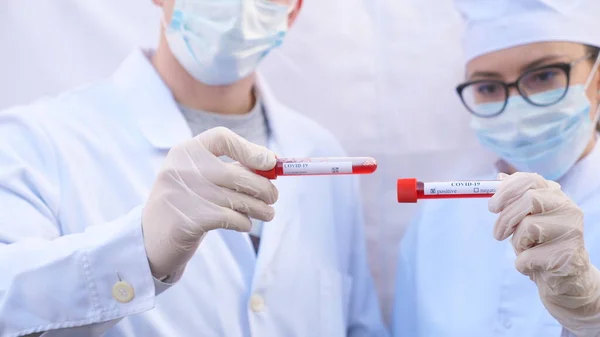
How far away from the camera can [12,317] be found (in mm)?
1025

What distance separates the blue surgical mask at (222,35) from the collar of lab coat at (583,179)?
67 cm

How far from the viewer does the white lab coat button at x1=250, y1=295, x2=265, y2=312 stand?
125 centimetres

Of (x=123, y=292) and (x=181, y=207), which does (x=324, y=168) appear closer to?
(x=181, y=207)

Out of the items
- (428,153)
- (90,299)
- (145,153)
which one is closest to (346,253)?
(428,153)

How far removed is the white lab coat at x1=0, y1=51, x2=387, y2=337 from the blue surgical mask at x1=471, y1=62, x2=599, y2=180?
0.40m

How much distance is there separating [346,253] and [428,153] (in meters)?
0.41

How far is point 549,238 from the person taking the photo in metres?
1.01

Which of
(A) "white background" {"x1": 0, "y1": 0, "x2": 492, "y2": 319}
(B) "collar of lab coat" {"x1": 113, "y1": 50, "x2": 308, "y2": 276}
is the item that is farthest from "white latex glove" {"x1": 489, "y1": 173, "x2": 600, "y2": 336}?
(A) "white background" {"x1": 0, "y1": 0, "x2": 492, "y2": 319}

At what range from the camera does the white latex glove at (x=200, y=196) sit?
1017 millimetres

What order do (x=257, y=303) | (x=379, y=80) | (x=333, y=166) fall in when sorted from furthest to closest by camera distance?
(x=379, y=80) → (x=257, y=303) → (x=333, y=166)

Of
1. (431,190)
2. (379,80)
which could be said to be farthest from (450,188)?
(379,80)

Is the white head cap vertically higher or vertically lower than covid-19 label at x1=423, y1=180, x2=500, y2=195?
higher

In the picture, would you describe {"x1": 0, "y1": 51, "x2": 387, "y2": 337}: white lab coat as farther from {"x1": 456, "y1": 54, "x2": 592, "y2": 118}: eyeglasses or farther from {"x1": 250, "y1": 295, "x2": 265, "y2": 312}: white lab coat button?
{"x1": 456, "y1": 54, "x2": 592, "y2": 118}: eyeglasses

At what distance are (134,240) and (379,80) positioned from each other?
0.91m
